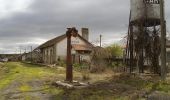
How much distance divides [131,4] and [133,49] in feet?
9.71

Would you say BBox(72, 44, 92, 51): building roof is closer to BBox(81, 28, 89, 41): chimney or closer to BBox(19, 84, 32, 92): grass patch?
BBox(81, 28, 89, 41): chimney

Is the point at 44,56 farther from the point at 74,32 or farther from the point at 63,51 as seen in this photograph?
the point at 74,32

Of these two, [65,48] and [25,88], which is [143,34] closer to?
[25,88]

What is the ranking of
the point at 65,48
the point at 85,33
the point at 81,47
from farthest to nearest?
the point at 85,33
the point at 81,47
the point at 65,48

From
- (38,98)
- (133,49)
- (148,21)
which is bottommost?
(38,98)

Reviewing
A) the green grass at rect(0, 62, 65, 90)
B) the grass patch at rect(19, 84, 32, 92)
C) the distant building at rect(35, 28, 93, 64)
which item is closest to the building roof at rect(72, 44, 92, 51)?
the distant building at rect(35, 28, 93, 64)

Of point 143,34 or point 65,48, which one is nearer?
point 143,34

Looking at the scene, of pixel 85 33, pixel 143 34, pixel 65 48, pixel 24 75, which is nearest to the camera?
pixel 143 34

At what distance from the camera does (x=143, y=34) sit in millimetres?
25828

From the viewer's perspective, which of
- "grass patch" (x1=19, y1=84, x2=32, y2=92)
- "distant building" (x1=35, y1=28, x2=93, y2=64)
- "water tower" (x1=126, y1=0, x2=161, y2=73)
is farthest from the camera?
"distant building" (x1=35, y1=28, x2=93, y2=64)

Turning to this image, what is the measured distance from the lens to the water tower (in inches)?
993

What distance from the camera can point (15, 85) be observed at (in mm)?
21078

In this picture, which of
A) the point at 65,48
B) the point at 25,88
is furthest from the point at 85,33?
the point at 25,88

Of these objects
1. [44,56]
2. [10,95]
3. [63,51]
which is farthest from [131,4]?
[44,56]
